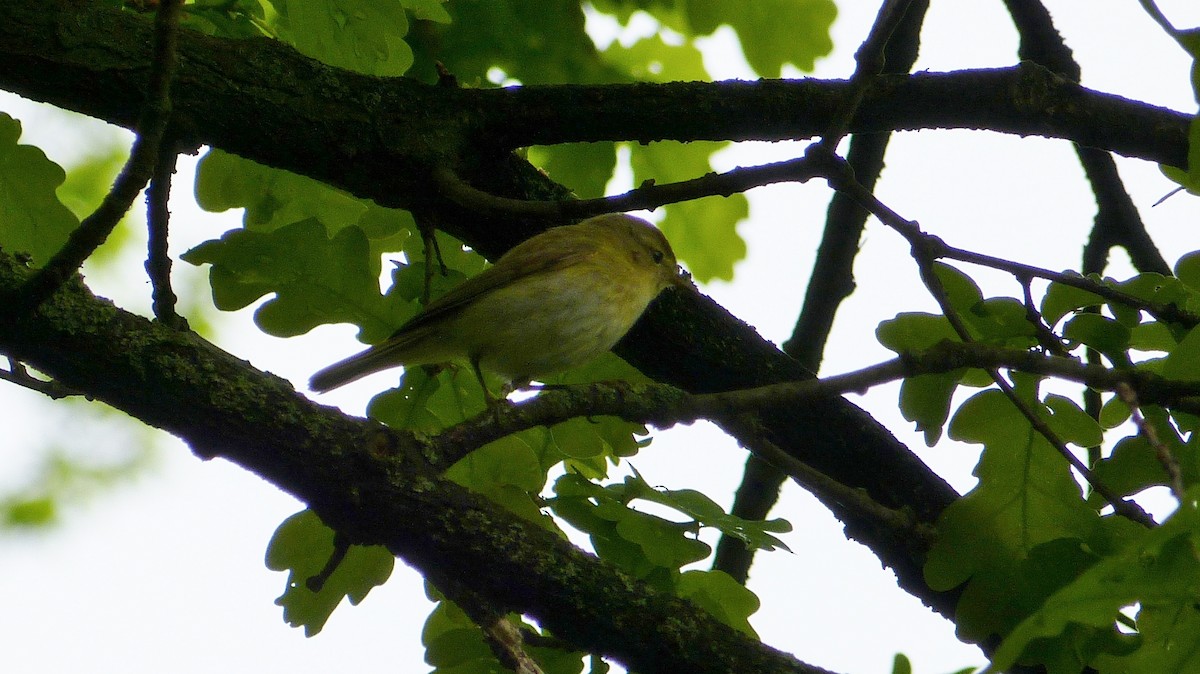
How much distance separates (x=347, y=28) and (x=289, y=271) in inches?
30.6

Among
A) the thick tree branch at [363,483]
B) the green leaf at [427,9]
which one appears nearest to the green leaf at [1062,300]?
the thick tree branch at [363,483]

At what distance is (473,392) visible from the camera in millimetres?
3838

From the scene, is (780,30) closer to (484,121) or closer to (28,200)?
(484,121)

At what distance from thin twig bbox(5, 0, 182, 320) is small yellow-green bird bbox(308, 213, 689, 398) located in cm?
127

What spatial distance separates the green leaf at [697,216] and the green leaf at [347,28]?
3.71 ft

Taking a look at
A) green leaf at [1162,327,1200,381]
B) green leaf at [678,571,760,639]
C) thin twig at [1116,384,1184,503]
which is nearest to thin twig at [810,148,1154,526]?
green leaf at [1162,327,1200,381]

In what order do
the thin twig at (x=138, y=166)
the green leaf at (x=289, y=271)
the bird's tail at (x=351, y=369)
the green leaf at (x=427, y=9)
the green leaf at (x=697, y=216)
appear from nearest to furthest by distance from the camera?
the thin twig at (x=138, y=166) < the green leaf at (x=289, y=271) < the green leaf at (x=427, y=9) < the bird's tail at (x=351, y=369) < the green leaf at (x=697, y=216)

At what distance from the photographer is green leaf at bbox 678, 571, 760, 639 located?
3.08 m

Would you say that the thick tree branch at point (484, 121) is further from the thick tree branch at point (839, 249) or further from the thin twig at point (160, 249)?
the thick tree branch at point (839, 249)

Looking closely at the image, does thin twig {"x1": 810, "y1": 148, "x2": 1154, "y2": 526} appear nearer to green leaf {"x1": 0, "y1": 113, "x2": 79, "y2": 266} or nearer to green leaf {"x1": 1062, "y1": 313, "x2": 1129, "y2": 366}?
green leaf {"x1": 1062, "y1": 313, "x2": 1129, "y2": 366}

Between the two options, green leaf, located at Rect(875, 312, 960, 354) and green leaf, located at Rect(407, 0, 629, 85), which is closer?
green leaf, located at Rect(875, 312, 960, 354)

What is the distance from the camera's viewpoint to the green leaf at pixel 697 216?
449cm

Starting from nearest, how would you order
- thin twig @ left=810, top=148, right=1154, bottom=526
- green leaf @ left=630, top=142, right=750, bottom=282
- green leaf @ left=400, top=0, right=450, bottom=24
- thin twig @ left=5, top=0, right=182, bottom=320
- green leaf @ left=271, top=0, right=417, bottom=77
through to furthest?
thin twig @ left=5, top=0, right=182, bottom=320, thin twig @ left=810, top=148, right=1154, bottom=526, green leaf @ left=271, top=0, right=417, bottom=77, green leaf @ left=400, top=0, right=450, bottom=24, green leaf @ left=630, top=142, right=750, bottom=282

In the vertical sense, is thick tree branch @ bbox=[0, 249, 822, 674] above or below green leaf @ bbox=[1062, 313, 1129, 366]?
below
